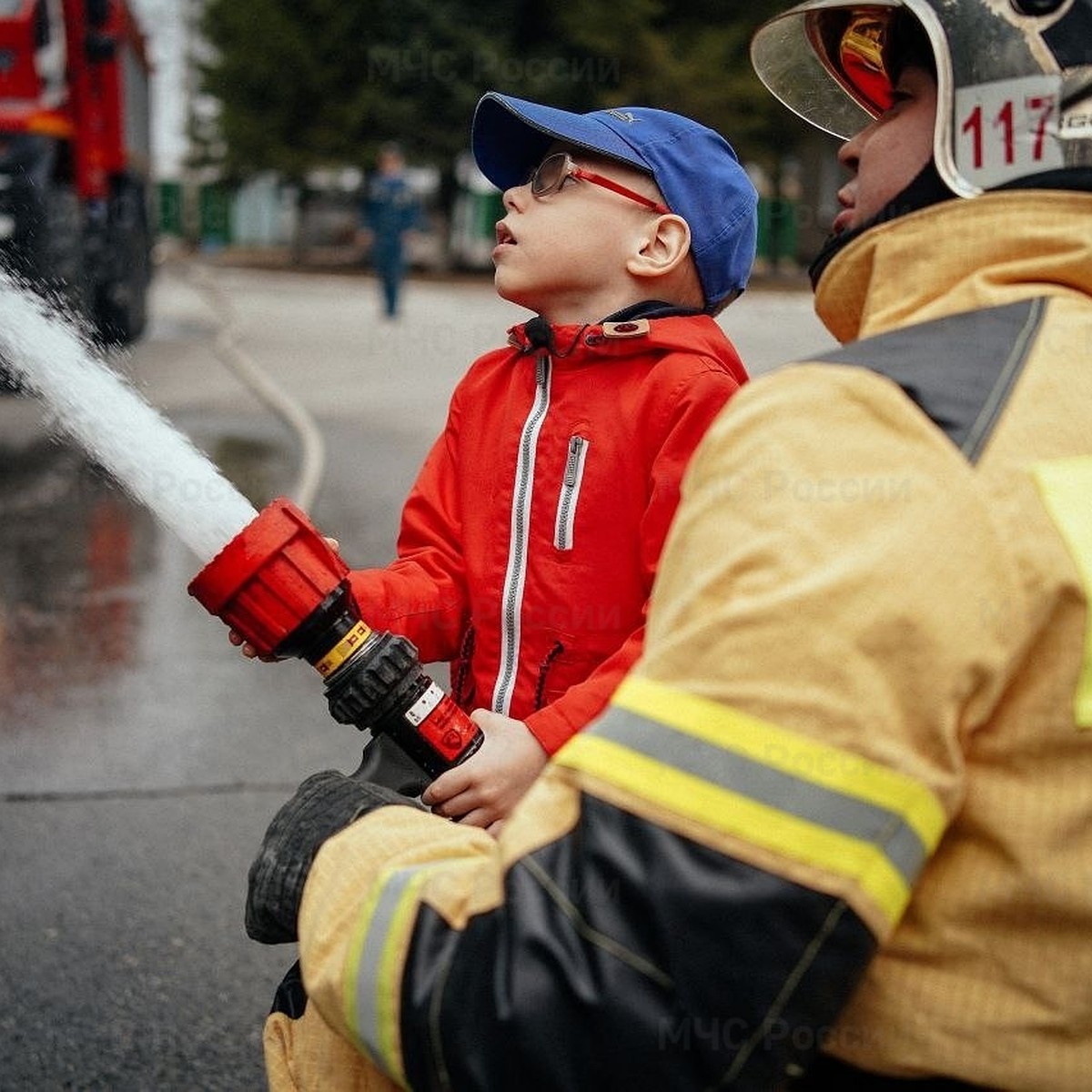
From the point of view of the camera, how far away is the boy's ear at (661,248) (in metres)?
2.64

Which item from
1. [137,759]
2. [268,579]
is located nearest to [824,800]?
[268,579]

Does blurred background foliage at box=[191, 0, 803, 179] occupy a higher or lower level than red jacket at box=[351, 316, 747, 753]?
lower

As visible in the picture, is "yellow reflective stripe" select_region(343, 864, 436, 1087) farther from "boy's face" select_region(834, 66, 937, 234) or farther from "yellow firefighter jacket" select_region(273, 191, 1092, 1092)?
"boy's face" select_region(834, 66, 937, 234)

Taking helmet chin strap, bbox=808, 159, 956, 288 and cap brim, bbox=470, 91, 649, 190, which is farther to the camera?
cap brim, bbox=470, 91, 649, 190

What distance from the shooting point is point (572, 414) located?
2531 mm

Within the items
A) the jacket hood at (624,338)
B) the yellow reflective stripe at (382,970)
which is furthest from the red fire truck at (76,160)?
the yellow reflective stripe at (382,970)

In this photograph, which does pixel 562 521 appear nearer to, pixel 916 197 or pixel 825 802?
pixel 916 197

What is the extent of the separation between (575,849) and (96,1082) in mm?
2311

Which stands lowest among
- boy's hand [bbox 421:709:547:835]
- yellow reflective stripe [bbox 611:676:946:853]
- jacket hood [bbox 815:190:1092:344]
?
boy's hand [bbox 421:709:547:835]

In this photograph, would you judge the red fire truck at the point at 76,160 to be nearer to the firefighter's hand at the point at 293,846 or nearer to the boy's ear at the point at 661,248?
the boy's ear at the point at 661,248

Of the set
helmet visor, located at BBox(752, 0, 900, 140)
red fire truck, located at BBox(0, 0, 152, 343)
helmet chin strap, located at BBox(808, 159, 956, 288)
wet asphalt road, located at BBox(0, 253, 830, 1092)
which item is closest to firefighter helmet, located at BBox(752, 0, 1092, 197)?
helmet chin strap, located at BBox(808, 159, 956, 288)

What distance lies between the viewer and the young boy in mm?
2443

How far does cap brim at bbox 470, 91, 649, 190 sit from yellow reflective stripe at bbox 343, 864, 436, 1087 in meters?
1.55

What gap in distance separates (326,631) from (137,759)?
313 centimetres
